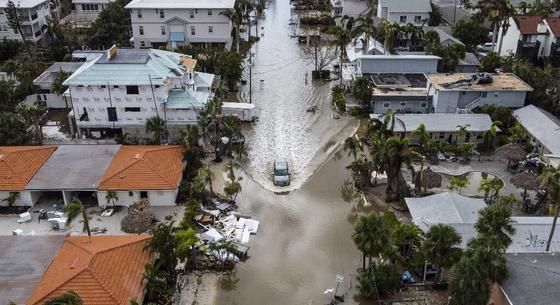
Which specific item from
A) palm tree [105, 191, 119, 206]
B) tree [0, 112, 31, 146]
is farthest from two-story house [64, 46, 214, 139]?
palm tree [105, 191, 119, 206]

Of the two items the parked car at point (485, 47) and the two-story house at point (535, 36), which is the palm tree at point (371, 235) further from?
the parked car at point (485, 47)

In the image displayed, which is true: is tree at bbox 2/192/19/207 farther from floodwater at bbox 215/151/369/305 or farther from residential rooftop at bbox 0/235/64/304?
floodwater at bbox 215/151/369/305

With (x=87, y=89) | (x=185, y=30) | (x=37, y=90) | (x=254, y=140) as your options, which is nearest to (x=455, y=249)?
(x=254, y=140)

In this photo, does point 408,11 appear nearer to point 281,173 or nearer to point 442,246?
point 281,173

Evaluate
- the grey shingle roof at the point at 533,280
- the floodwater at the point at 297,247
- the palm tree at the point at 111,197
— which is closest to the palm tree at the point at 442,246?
the grey shingle roof at the point at 533,280

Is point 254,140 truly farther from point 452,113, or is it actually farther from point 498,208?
point 498,208

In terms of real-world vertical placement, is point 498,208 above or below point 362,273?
above

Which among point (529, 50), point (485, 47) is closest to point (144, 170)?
point (529, 50)
